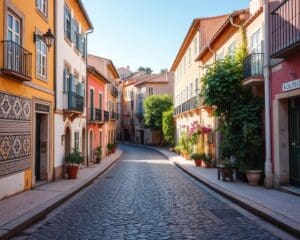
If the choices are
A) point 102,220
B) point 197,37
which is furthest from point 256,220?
point 197,37

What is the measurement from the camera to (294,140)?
45.3ft

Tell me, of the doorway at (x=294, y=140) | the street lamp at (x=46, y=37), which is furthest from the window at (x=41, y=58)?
the doorway at (x=294, y=140)

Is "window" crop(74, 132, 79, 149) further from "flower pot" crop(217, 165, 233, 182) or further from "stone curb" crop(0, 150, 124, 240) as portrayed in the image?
"flower pot" crop(217, 165, 233, 182)

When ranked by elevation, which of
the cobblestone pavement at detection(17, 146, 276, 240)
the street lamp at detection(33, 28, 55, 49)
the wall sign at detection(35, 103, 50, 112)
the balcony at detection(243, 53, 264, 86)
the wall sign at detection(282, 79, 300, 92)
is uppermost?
the street lamp at detection(33, 28, 55, 49)

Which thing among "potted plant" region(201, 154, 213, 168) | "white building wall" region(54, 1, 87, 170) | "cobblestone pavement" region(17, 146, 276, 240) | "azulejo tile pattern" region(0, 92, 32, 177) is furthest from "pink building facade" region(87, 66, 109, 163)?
"cobblestone pavement" region(17, 146, 276, 240)

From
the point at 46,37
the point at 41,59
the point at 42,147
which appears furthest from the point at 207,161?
the point at 46,37

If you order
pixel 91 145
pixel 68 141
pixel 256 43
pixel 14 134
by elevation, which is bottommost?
pixel 91 145

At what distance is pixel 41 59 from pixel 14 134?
4.42 meters

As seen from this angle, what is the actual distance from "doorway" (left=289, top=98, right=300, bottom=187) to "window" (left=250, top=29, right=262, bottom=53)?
11.0 ft

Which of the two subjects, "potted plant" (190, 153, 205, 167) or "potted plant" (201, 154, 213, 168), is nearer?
"potted plant" (201, 154, 213, 168)

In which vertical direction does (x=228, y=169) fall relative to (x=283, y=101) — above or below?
below

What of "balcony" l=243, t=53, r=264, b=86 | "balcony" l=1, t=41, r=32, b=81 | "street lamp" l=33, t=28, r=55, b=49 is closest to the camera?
"balcony" l=1, t=41, r=32, b=81

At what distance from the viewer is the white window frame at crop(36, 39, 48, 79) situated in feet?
52.7

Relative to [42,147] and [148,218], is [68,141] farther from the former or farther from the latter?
[148,218]
